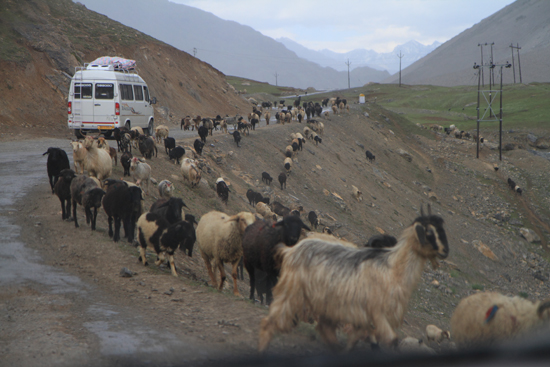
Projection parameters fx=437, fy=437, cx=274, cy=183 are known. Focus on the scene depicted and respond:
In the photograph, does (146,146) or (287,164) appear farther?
(287,164)

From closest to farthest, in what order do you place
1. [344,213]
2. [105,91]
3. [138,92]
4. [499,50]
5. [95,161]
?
[95,161] < [105,91] < [344,213] < [138,92] < [499,50]

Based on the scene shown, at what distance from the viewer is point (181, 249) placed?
9133 mm

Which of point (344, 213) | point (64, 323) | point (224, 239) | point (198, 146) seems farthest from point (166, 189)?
point (344, 213)

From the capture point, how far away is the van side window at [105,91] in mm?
17688

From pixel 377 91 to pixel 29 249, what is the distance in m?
86.6

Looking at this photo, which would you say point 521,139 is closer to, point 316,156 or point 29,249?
point 316,156

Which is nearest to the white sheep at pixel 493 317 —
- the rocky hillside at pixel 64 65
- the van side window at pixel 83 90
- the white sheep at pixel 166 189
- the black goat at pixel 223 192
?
the white sheep at pixel 166 189

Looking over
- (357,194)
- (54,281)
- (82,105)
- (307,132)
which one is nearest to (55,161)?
(54,281)

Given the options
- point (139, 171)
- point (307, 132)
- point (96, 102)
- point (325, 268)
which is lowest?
point (325, 268)

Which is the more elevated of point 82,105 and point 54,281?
point 82,105

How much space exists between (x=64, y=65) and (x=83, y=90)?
570 inches

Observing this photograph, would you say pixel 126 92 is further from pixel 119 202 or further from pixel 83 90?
pixel 119 202

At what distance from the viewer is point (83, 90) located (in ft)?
58.2

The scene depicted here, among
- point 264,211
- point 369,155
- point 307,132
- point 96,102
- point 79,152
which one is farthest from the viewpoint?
point 369,155
